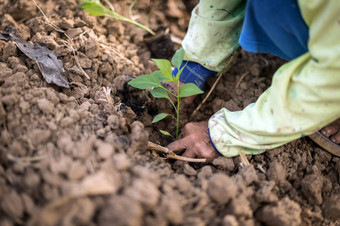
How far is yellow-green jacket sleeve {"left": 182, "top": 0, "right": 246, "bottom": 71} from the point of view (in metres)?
1.39

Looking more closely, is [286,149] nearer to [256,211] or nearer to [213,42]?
[256,211]

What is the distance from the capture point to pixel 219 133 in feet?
4.11

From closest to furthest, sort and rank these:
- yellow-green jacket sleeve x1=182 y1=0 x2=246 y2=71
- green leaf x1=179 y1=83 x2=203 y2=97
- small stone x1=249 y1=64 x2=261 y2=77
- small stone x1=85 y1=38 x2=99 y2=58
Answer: green leaf x1=179 y1=83 x2=203 y2=97 < yellow-green jacket sleeve x1=182 y1=0 x2=246 y2=71 < small stone x1=85 y1=38 x2=99 y2=58 < small stone x1=249 y1=64 x2=261 y2=77

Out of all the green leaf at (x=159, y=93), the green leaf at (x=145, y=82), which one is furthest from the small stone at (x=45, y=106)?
the green leaf at (x=159, y=93)

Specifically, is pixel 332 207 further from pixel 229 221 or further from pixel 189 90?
pixel 189 90

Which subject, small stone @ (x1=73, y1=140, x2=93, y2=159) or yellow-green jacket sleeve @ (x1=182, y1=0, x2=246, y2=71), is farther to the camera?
yellow-green jacket sleeve @ (x1=182, y1=0, x2=246, y2=71)

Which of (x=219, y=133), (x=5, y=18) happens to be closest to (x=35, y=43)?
(x=5, y=18)

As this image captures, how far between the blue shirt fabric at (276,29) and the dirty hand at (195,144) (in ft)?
1.53

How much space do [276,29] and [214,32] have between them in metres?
0.37

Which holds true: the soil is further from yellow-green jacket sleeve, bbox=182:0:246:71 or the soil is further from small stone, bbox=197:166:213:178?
yellow-green jacket sleeve, bbox=182:0:246:71

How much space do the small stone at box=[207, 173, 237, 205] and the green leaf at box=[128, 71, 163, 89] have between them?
1.77ft

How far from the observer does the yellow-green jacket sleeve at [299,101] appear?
0.93 m

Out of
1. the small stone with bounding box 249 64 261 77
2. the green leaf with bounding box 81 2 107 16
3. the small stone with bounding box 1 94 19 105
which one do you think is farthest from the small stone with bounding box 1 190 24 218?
the small stone with bounding box 249 64 261 77

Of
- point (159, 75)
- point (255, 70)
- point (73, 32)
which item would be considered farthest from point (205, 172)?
point (73, 32)
